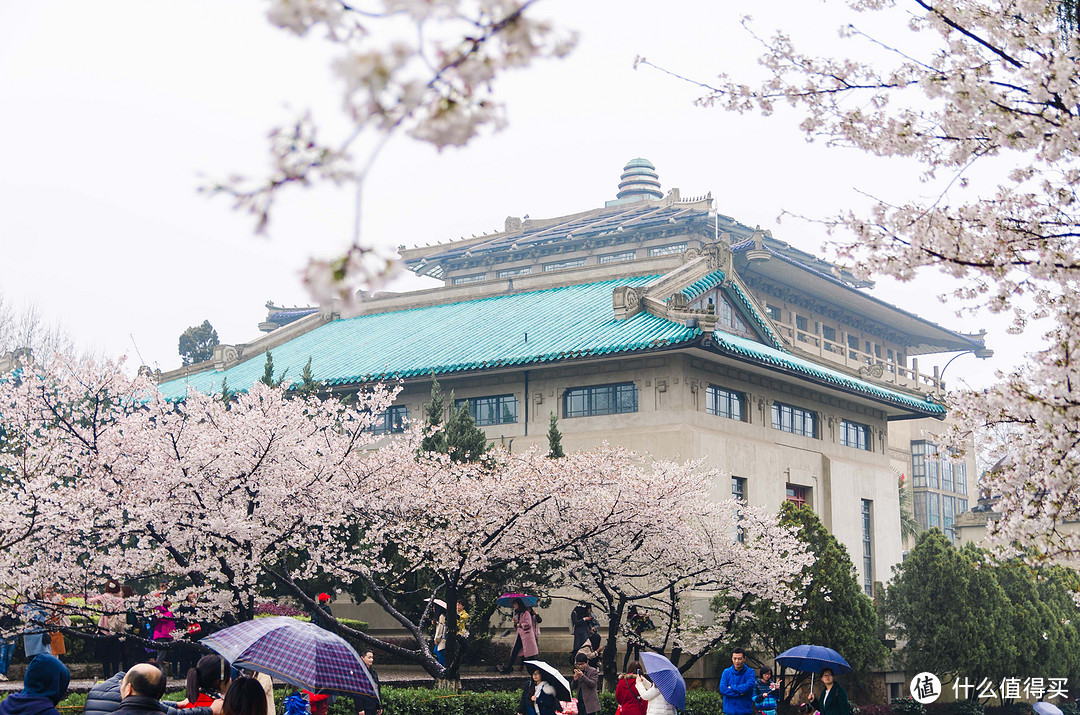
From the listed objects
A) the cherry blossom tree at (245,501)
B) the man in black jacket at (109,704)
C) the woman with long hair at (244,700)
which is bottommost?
the man in black jacket at (109,704)

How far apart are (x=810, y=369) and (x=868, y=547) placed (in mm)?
7342

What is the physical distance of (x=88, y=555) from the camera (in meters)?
19.2

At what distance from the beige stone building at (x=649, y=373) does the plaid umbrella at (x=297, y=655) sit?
17.0 meters

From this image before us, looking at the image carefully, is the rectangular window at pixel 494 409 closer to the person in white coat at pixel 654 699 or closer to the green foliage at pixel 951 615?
the green foliage at pixel 951 615

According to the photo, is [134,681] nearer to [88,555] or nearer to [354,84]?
[354,84]

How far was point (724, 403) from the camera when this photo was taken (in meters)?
31.2

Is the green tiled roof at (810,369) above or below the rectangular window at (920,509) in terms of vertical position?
above

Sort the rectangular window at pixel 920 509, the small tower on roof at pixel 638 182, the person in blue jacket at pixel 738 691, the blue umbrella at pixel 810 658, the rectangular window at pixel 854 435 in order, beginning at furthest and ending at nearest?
the small tower on roof at pixel 638 182 → the rectangular window at pixel 920 509 → the rectangular window at pixel 854 435 → the blue umbrella at pixel 810 658 → the person in blue jacket at pixel 738 691

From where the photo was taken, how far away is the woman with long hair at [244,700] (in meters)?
8.12

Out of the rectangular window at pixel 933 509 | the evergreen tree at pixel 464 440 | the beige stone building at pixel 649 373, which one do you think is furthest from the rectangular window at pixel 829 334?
the evergreen tree at pixel 464 440

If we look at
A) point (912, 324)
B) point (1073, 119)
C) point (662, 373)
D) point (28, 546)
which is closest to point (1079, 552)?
point (1073, 119)

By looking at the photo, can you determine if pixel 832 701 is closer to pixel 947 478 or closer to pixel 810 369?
pixel 810 369

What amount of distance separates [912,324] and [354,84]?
5815cm

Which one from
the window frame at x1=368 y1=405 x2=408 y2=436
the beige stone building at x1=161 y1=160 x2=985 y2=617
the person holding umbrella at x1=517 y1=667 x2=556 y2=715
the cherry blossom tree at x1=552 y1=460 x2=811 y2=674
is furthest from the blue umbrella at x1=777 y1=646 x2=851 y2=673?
the window frame at x1=368 y1=405 x2=408 y2=436
